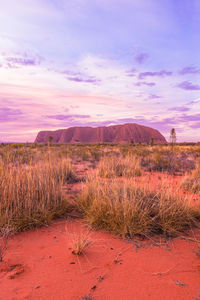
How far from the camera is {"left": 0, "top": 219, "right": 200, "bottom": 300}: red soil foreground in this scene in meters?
1.83

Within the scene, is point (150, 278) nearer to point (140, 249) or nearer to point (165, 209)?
point (140, 249)

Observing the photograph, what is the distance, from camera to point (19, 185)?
11.5ft

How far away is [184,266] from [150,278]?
49 cm

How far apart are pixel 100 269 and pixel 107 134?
128 metres

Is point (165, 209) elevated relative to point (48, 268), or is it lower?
elevated

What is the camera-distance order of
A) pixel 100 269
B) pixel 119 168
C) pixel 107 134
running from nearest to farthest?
pixel 100 269
pixel 119 168
pixel 107 134

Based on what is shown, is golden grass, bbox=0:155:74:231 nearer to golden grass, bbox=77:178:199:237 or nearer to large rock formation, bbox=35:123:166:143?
golden grass, bbox=77:178:199:237

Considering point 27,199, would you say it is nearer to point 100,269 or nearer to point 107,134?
point 100,269

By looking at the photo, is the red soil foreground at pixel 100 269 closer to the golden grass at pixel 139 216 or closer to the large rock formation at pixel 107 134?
the golden grass at pixel 139 216

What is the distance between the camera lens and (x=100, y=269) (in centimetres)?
219

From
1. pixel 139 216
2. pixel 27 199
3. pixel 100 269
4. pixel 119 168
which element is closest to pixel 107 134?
pixel 119 168

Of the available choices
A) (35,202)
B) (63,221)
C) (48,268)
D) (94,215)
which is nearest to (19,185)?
(35,202)

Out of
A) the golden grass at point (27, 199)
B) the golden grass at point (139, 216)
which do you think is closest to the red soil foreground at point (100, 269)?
the golden grass at point (139, 216)

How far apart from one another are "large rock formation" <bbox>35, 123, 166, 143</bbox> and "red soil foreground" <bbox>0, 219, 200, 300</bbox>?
117m
